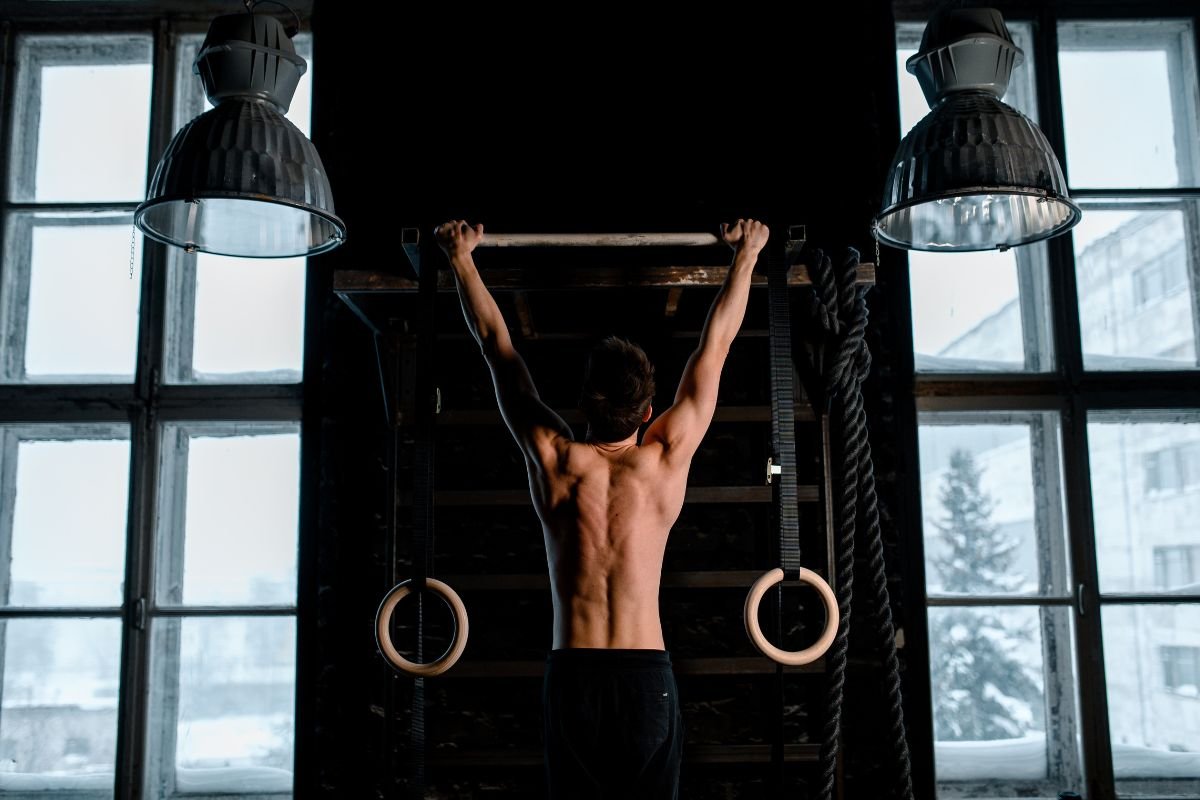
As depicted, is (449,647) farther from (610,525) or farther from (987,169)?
(987,169)

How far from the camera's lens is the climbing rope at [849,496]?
9.50ft

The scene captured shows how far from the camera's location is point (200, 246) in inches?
115

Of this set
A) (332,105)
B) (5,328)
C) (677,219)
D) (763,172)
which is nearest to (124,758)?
(5,328)

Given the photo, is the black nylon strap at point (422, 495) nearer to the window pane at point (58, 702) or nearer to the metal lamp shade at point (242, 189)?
the metal lamp shade at point (242, 189)

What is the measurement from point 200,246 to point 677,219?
1.84 meters

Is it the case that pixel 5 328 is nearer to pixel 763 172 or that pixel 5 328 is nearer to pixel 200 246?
pixel 200 246

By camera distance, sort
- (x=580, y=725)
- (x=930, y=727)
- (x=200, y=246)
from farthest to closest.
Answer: (x=930, y=727) → (x=200, y=246) → (x=580, y=725)

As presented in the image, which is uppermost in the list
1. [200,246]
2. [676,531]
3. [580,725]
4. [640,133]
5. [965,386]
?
[640,133]

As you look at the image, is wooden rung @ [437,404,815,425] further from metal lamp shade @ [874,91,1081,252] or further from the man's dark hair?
metal lamp shade @ [874,91,1081,252]

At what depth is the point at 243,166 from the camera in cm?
257

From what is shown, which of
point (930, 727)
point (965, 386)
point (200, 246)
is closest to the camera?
point (200, 246)

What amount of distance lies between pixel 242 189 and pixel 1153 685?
3795 mm

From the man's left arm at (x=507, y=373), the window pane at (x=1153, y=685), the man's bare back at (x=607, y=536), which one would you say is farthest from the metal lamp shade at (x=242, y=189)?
the window pane at (x=1153, y=685)

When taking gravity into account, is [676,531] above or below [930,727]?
above
